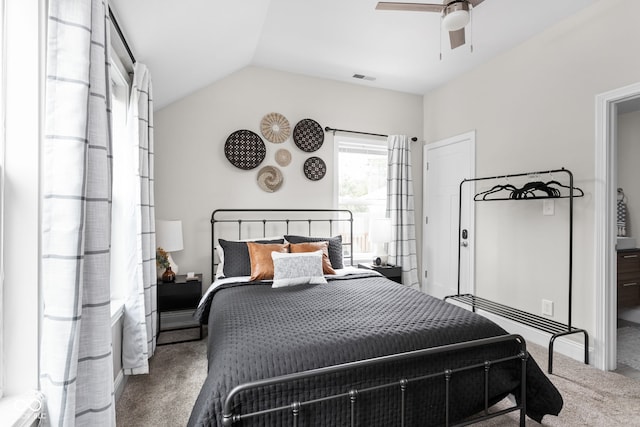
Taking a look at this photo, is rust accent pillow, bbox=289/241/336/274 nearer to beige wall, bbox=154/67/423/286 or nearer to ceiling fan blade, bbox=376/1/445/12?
beige wall, bbox=154/67/423/286

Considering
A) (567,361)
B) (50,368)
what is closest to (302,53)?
(50,368)

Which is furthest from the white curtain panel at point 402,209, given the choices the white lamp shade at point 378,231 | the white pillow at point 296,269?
the white pillow at point 296,269

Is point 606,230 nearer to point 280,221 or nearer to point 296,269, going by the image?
point 296,269

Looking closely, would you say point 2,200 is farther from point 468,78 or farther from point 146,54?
point 468,78

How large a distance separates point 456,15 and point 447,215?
2.73 meters

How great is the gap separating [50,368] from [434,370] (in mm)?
1594

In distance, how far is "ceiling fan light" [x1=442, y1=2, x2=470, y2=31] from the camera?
1.93 meters

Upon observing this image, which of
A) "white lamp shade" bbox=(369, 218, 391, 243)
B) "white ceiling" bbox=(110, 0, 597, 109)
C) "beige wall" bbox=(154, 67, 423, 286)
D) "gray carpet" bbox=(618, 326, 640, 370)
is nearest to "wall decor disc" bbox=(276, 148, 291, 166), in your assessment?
"beige wall" bbox=(154, 67, 423, 286)

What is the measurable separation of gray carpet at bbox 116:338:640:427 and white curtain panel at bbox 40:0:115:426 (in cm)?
93

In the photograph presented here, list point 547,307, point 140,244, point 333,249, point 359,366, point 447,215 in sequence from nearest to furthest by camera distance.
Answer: point 359,366 < point 140,244 < point 547,307 < point 333,249 < point 447,215

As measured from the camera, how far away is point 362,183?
4465 millimetres

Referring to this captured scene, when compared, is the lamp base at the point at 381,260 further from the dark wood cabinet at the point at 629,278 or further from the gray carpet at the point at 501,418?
the dark wood cabinet at the point at 629,278

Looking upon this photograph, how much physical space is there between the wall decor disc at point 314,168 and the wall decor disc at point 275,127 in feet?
1.30

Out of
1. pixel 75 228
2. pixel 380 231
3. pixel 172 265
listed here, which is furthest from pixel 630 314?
pixel 75 228
